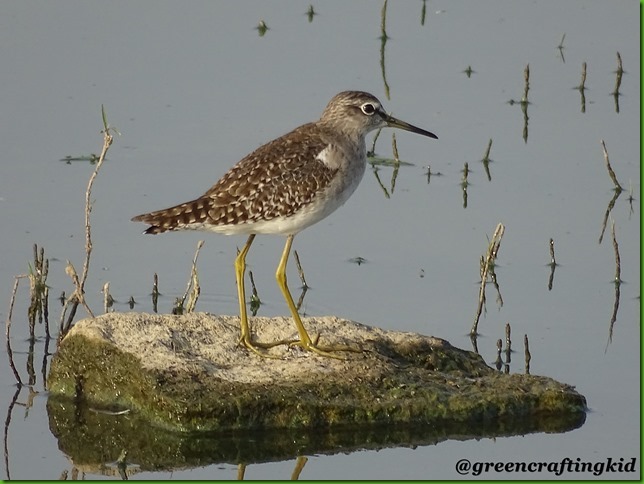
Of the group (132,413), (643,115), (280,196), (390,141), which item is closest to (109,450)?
(132,413)

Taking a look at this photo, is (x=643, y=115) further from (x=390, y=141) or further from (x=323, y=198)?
(x=323, y=198)

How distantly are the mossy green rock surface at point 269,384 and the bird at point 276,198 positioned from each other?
1.06ft

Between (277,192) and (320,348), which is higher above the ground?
(277,192)

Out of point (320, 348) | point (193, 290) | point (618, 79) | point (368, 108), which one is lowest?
point (320, 348)

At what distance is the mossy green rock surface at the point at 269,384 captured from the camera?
14.0 meters

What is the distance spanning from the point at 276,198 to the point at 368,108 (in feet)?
5.80

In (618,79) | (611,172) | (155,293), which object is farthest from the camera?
(618,79)

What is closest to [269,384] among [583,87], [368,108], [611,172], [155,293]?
[155,293]

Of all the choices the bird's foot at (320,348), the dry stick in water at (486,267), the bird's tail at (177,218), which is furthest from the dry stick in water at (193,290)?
the dry stick in water at (486,267)

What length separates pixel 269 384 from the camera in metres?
14.2

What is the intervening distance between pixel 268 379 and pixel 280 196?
5.32ft

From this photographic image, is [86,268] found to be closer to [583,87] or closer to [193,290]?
[193,290]

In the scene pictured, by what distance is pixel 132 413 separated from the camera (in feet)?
46.8

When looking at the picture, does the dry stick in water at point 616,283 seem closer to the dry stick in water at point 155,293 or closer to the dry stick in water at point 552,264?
the dry stick in water at point 552,264
